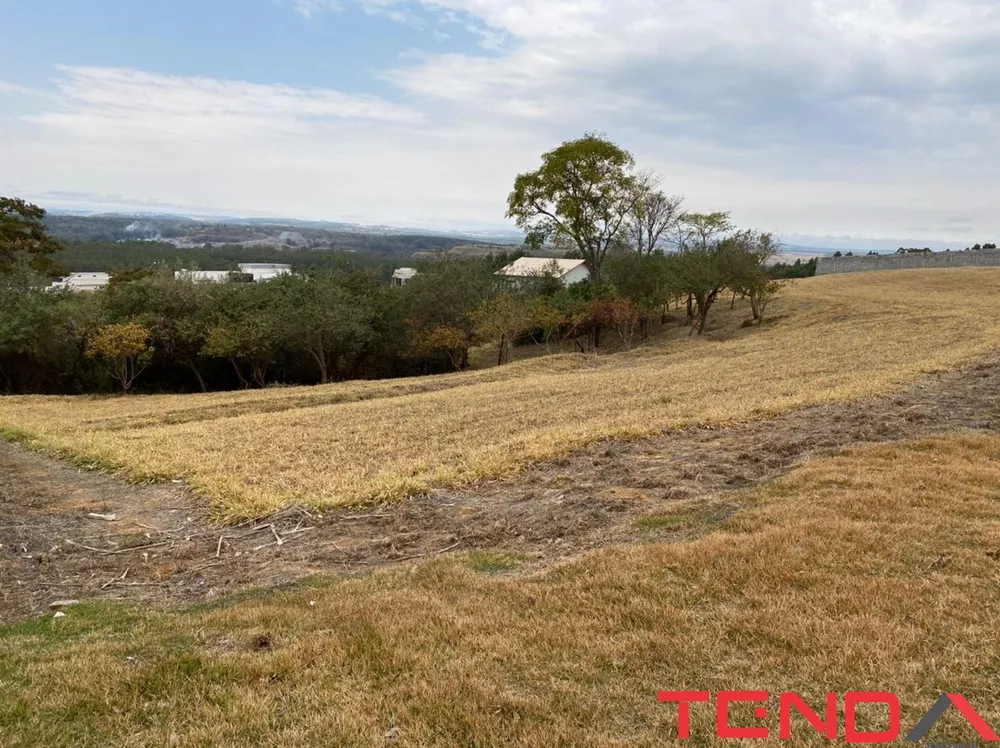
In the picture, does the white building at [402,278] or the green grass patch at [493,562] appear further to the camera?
the white building at [402,278]

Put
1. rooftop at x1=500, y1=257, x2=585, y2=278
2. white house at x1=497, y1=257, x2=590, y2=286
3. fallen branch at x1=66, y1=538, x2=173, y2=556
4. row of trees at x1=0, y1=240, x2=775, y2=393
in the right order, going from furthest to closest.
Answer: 1. white house at x1=497, y1=257, x2=590, y2=286
2. rooftop at x1=500, y1=257, x2=585, y2=278
3. row of trees at x1=0, y1=240, x2=775, y2=393
4. fallen branch at x1=66, y1=538, x2=173, y2=556

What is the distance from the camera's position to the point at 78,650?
4.28m

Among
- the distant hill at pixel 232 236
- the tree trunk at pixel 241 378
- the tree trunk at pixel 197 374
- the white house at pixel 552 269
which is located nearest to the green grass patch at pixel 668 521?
the tree trunk at pixel 241 378

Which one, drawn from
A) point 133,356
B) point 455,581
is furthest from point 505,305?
point 455,581

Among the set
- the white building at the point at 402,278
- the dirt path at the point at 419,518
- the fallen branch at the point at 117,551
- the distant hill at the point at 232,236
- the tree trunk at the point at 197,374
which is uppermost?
the distant hill at the point at 232,236

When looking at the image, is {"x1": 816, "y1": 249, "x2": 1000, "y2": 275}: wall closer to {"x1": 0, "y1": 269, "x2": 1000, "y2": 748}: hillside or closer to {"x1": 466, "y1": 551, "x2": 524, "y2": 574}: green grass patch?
{"x1": 0, "y1": 269, "x2": 1000, "y2": 748}: hillside

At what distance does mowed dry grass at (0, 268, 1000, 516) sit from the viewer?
32.0ft

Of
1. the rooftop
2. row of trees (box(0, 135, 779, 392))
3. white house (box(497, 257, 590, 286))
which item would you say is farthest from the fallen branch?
white house (box(497, 257, 590, 286))

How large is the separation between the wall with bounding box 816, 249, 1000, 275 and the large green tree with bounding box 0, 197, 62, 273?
59746 mm

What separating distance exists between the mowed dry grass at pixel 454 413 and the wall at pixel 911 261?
1064 inches

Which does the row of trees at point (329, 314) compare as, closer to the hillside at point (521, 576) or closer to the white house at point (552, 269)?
the white house at point (552, 269)

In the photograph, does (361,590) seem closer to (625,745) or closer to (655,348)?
(625,745)

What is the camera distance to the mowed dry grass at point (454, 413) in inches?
384

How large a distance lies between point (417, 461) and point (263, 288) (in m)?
25.9
